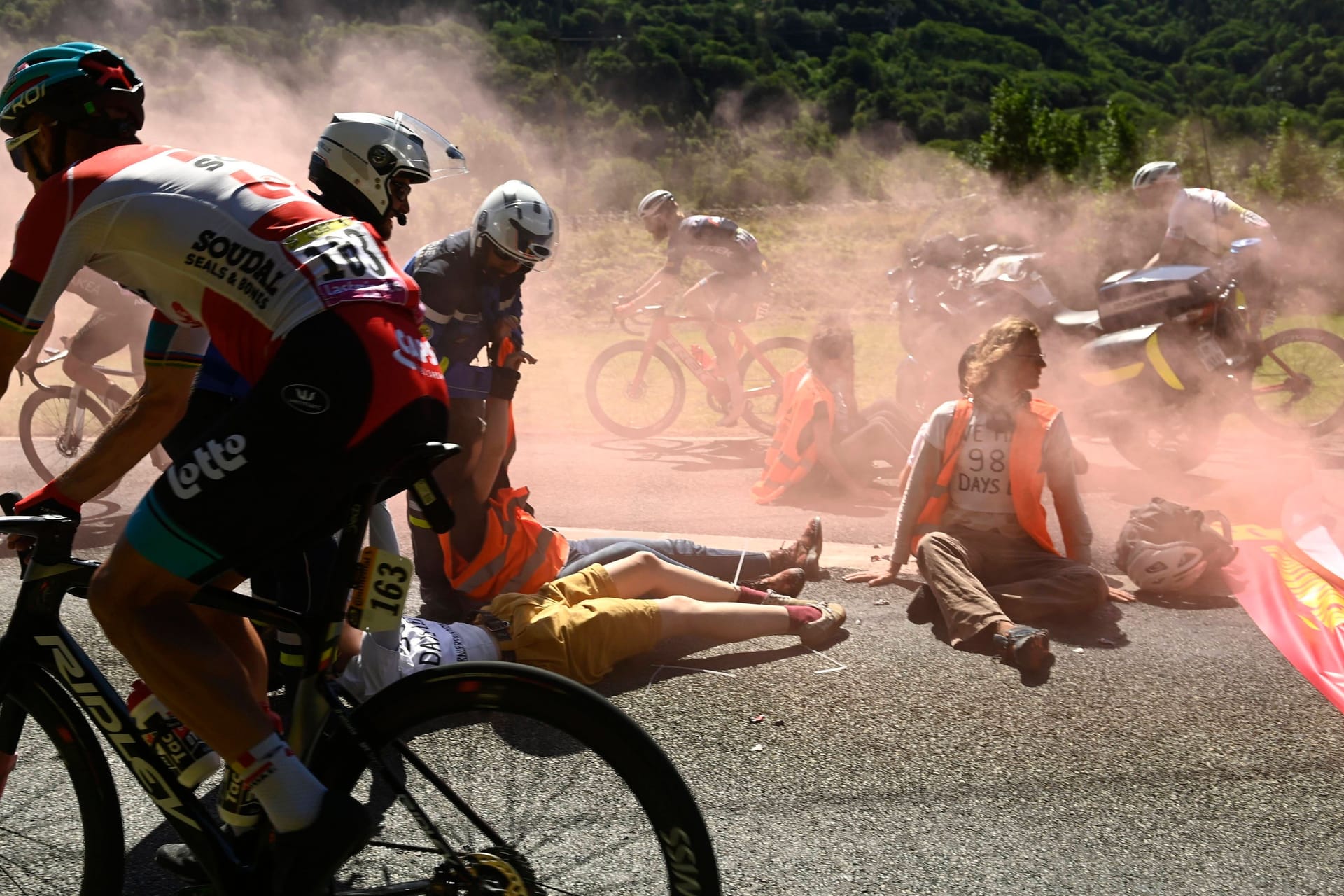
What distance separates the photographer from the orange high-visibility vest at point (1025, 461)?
4777 millimetres

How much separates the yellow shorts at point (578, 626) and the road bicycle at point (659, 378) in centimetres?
549

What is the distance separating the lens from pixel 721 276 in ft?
31.3

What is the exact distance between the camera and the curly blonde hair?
4.82 m

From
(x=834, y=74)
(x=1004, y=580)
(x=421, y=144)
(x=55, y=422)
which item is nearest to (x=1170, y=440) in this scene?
(x=1004, y=580)

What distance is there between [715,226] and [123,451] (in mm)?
7267

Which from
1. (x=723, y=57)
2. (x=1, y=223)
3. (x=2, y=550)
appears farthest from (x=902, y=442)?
(x=723, y=57)

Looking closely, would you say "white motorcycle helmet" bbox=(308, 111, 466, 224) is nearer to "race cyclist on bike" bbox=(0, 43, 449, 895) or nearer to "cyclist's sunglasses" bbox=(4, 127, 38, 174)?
"cyclist's sunglasses" bbox=(4, 127, 38, 174)

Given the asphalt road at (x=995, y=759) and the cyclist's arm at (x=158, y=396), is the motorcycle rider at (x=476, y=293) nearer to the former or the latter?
the asphalt road at (x=995, y=759)

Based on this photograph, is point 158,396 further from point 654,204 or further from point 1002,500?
point 654,204

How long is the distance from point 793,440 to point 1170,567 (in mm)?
2530

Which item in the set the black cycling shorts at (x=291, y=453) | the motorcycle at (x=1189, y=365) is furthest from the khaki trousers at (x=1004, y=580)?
the motorcycle at (x=1189, y=365)

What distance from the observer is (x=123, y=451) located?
2609 mm

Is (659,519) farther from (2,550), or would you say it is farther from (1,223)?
(1,223)

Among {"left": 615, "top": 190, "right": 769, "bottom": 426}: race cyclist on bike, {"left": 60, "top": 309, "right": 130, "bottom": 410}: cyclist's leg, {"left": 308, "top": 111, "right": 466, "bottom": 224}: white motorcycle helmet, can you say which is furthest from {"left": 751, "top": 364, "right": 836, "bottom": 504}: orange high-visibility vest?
{"left": 60, "top": 309, "right": 130, "bottom": 410}: cyclist's leg
